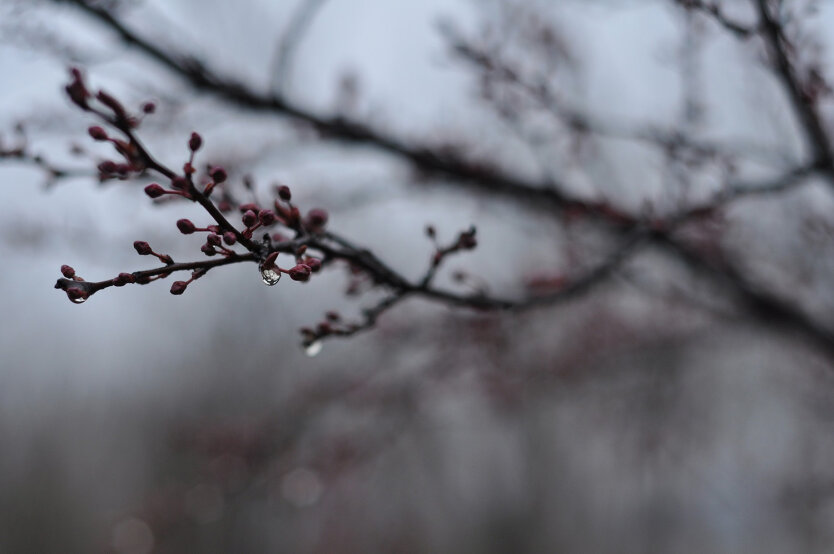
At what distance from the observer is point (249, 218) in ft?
2.45

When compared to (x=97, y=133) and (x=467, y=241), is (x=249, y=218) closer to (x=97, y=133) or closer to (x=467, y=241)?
(x=97, y=133)

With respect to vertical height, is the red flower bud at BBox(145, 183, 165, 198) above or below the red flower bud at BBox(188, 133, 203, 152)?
below

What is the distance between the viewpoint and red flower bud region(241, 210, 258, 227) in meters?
0.74

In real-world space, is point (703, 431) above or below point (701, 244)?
below

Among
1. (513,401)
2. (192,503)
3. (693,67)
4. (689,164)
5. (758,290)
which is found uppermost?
(693,67)

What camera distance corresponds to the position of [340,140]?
2457mm

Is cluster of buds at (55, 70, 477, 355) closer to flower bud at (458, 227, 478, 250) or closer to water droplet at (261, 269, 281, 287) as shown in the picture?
water droplet at (261, 269, 281, 287)

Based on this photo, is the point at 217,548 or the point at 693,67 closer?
the point at 693,67

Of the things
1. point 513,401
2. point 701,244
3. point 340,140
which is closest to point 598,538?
point 513,401

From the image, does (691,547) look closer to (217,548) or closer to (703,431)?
(703,431)

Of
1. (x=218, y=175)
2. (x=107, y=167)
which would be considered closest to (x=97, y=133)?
(x=107, y=167)

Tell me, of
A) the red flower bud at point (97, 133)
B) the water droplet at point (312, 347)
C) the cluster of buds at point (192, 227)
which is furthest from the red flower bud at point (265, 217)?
the water droplet at point (312, 347)

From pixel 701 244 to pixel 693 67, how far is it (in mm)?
747

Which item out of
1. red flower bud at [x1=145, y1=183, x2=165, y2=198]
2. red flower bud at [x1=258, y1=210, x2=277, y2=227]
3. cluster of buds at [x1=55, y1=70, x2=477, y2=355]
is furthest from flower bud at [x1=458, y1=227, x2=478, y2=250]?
red flower bud at [x1=145, y1=183, x2=165, y2=198]
